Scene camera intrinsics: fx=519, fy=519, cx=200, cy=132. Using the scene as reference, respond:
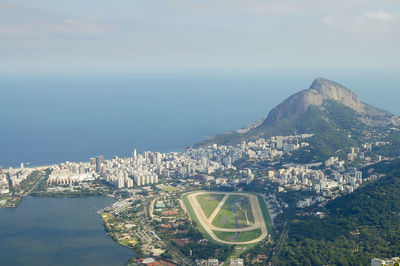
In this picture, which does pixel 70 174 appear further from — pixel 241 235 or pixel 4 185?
pixel 241 235

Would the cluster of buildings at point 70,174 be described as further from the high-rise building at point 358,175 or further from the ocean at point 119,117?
the high-rise building at point 358,175

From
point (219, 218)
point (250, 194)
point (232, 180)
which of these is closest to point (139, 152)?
point (232, 180)

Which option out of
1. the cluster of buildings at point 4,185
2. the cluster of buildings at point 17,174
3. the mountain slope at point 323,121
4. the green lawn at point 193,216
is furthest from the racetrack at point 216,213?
the cluster of buildings at point 17,174

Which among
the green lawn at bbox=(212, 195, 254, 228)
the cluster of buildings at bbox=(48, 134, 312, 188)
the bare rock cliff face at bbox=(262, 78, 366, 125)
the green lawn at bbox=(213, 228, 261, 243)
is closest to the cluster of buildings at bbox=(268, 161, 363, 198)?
the cluster of buildings at bbox=(48, 134, 312, 188)

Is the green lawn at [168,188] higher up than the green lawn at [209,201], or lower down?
higher up

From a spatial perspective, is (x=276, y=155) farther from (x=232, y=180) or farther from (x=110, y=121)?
(x=110, y=121)

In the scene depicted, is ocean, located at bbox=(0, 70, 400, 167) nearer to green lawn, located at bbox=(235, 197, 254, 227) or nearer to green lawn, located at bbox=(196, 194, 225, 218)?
green lawn, located at bbox=(196, 194, 225, 218)

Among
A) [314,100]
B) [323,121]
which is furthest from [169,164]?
[314,100]
